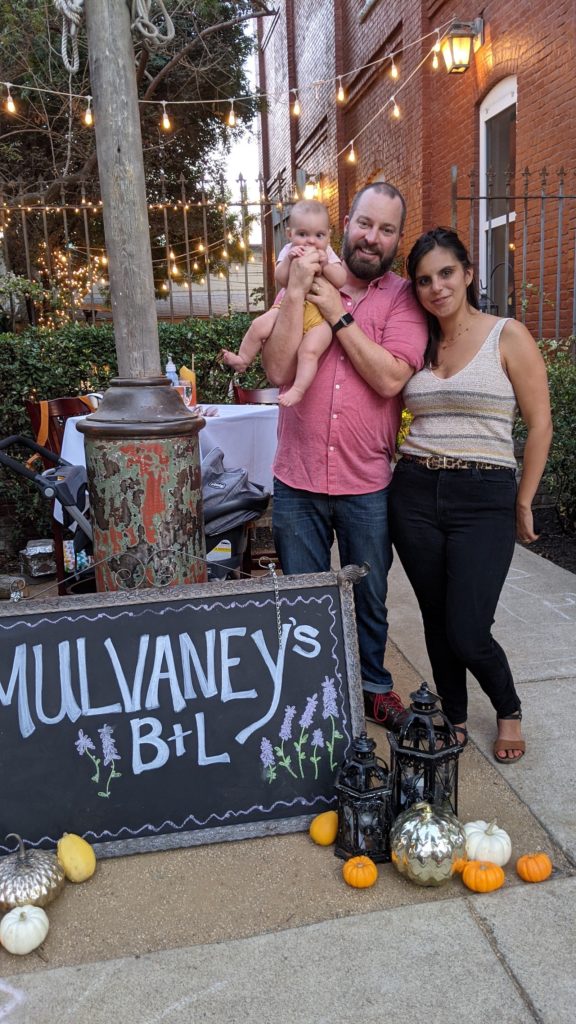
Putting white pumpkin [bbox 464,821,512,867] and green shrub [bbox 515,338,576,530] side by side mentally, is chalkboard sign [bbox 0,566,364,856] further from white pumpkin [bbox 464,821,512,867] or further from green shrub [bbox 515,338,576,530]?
green shrub [bbox 515,338,576,530]

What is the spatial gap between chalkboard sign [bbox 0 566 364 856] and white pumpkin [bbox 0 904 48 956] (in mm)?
258

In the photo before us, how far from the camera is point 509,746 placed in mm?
2805

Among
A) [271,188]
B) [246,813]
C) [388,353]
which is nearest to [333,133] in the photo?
[271,188]

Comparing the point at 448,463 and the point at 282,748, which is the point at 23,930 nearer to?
the point at 282,748

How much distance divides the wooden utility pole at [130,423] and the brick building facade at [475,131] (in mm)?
4459

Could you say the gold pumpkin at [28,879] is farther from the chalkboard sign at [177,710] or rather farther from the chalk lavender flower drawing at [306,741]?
the chalk lavender flower drawing at [306,741]

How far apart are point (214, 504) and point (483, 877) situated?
87.3 inches

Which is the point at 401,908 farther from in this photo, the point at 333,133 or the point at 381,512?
the point at 333,133

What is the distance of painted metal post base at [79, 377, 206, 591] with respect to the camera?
261 cm

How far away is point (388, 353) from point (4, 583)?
3.31 meters

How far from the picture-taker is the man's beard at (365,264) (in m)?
2.56

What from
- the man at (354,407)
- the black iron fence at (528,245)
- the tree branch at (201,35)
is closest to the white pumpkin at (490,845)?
the man at (354,407)

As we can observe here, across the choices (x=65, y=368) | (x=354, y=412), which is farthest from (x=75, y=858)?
(x=65, y=368)

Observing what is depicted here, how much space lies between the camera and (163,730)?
229 cm
